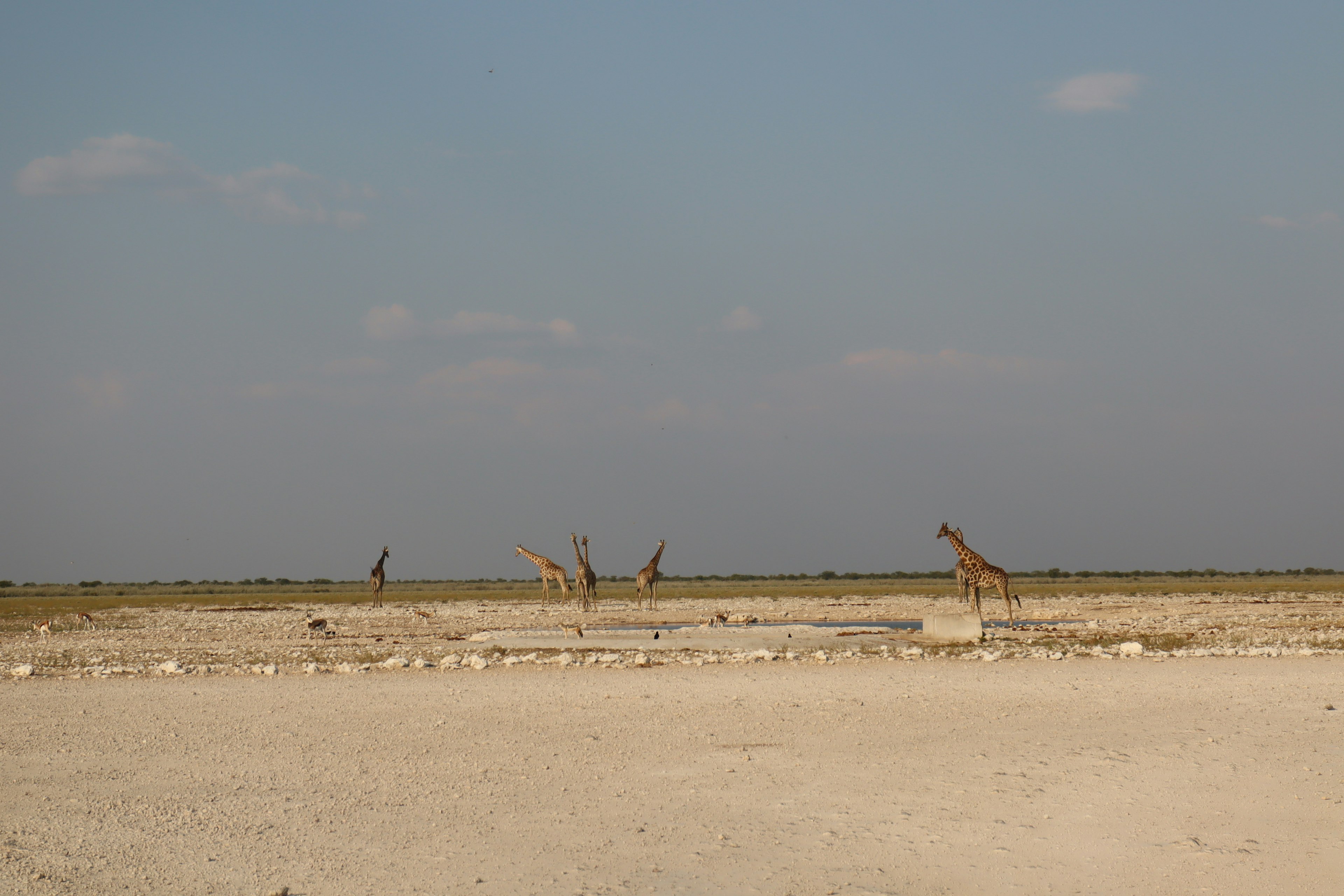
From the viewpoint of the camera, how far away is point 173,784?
849cm

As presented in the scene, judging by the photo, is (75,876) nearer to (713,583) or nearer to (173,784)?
(173,784)

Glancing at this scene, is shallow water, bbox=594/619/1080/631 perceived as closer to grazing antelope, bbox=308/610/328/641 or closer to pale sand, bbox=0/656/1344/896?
grazing antelope, bbox=308/610/328/641

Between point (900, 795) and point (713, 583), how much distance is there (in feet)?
251

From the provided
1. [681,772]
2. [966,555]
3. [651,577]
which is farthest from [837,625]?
[681,772]

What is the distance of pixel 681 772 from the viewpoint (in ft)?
29.0

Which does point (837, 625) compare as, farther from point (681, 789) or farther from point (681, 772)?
point (681, 789)

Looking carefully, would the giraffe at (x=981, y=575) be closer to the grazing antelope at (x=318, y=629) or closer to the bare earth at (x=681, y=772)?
the bare earth at (x=681, y=772)

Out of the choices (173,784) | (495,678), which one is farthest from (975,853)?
(495,678)

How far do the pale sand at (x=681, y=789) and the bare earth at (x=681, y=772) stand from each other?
0.12ft

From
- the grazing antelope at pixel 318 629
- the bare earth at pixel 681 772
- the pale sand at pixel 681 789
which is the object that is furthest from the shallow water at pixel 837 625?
the pale sand at pixel 681 789

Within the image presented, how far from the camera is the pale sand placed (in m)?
6.30

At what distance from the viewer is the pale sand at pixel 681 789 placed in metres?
6.30

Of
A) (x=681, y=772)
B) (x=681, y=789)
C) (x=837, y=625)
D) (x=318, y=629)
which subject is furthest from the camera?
(x=837, y=625)

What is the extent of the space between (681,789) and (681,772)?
57cm
